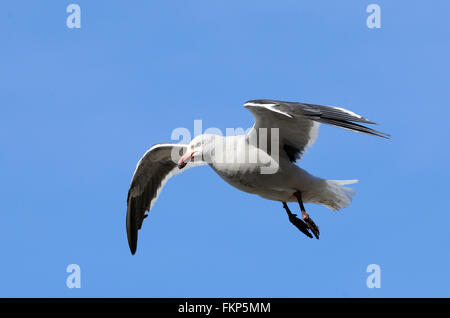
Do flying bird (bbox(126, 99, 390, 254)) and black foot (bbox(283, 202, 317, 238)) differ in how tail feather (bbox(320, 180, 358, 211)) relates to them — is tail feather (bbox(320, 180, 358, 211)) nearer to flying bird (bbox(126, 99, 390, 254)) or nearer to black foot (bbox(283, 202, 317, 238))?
flying bird (bbox(126, 99, 390, 254))

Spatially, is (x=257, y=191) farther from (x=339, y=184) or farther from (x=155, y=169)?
(x=155, y=169)

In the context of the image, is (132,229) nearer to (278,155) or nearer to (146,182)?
Answer: (146,182)

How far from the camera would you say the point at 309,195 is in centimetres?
1179

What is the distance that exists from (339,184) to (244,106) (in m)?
2.20

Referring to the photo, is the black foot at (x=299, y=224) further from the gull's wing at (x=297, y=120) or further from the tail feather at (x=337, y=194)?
the gull's wing at (x=297, y=120)

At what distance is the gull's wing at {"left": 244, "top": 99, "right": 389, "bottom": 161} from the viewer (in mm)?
10414

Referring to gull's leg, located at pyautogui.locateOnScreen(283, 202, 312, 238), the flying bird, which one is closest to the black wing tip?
the flying bird

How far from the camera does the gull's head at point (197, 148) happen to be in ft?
37.5

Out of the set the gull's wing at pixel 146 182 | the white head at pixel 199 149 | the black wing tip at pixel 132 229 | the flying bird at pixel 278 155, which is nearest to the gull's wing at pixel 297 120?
the flying bird at pixel 278 155

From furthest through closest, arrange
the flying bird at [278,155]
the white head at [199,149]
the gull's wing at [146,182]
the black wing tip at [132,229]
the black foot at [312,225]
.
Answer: the black wing tip at [132,229], the gull's wing at [146,182], the black foot at [312,225], the white head at [199,149], the flying bird at [278,155]

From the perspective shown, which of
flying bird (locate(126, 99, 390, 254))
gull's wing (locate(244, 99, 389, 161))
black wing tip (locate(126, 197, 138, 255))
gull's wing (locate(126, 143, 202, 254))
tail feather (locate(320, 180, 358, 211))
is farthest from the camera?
black wing tip (locate(126, 197, 138, 255))

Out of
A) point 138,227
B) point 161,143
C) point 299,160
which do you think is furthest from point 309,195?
point 138,227

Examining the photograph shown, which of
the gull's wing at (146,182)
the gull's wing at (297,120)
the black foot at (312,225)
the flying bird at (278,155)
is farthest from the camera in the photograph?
the gull's wing at (146,182)

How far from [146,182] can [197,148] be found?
2545mm
